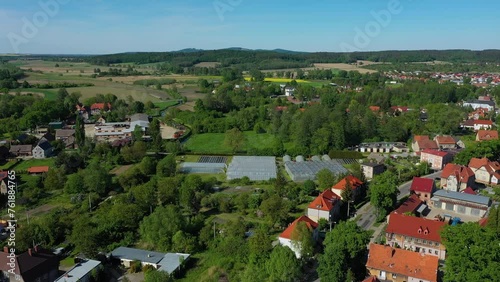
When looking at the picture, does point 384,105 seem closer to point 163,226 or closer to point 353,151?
point 353,151

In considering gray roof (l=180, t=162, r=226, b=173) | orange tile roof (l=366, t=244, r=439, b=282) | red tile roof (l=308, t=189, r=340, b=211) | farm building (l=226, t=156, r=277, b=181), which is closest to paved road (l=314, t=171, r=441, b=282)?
red tile roof (l=308, t=189, r=340, b=211)

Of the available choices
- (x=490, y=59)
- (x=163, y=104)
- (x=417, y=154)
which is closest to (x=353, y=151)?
(x=417, y=154)

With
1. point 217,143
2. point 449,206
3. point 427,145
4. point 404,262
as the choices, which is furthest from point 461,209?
point 217,143

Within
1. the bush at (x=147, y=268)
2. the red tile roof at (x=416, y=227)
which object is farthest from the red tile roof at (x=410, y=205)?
the bush at (x=147, y=268)

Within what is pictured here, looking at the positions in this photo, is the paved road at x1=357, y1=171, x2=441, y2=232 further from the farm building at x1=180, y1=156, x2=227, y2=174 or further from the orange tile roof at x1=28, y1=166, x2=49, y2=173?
the orange tile roof at x1=28, y1=166, x2=49, y2=173

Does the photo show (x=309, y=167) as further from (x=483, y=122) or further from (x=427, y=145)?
(x=483, y=122)

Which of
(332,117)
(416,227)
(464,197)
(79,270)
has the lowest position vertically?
(79,270)
